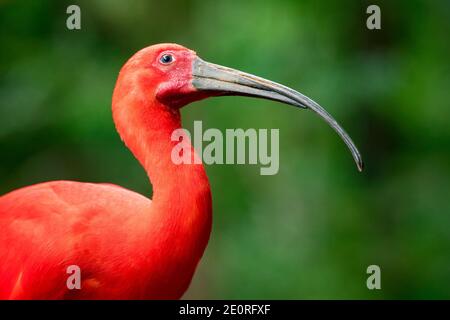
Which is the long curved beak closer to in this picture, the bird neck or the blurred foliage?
the bird neck

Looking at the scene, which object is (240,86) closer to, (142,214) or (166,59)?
(166,59)

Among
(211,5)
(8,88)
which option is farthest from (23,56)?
(211,5)

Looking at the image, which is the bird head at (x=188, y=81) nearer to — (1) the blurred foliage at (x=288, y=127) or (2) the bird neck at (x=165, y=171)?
(2) the bird neck at (x=165, y=171)

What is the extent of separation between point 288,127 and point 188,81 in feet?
9.35

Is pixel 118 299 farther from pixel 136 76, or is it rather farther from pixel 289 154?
pixel 289 154

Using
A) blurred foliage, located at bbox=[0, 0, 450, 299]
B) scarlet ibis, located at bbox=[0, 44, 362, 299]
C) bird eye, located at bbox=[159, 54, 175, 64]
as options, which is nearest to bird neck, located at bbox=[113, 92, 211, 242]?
scarlet ibis, located at bbox=[0, 44, 362, 299]

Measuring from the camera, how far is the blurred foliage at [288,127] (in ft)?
18.5

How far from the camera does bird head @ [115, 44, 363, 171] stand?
293 cm

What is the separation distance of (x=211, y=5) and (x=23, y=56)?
115 cm

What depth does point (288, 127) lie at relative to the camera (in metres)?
5.79

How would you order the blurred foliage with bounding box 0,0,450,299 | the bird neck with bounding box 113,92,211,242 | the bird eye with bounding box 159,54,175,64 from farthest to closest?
the blurred foliage with bounding box 0,0,450,299, the bird eye with bounding box 159,54,175,64, the bird neck with bounding box 113,92,211,242

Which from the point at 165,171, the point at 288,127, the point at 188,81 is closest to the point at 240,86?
the point at 188,81

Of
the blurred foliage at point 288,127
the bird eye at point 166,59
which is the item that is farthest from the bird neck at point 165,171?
the blurred foliage at point 288,127

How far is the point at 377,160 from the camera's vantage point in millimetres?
5898
